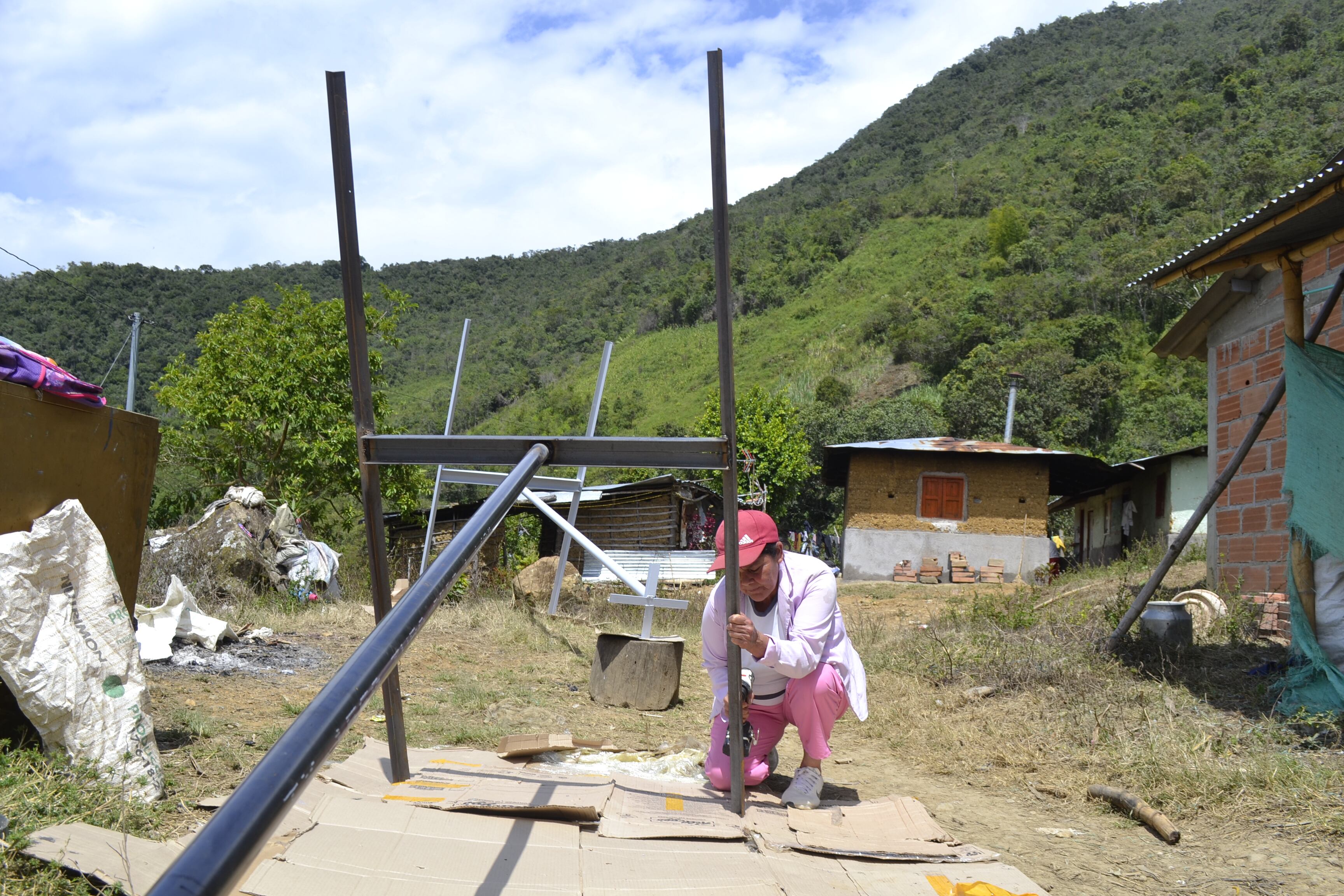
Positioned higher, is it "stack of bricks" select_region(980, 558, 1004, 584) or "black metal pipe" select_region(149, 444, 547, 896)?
"black metal pipe" select_region(149, 444, 547, 896)

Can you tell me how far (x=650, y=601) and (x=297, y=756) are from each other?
231 inches

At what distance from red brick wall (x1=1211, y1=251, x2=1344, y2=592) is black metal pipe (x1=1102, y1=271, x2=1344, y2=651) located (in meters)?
1.59

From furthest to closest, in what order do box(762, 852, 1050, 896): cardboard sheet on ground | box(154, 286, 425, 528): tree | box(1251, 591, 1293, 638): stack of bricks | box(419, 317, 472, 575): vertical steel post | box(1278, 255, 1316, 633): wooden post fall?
1. box(154, 286, 425, 528): tree
2. box(419, 317, 472, 575): vertical steel post
3. box(1251, 591, 1293, 638): stack of bricks
4. box(1278, 255, 1316, 633): wooden post
5. box(762, 852, 1050, 896): cardboard sheet on ground

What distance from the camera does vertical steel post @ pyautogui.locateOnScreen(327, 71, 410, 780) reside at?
8.80ft

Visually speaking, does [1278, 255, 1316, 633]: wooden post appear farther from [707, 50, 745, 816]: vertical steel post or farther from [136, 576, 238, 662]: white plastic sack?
[136, 576, 238, 662]: white plastic sack

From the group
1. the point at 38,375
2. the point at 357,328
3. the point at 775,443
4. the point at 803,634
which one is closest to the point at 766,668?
the point at 803,634

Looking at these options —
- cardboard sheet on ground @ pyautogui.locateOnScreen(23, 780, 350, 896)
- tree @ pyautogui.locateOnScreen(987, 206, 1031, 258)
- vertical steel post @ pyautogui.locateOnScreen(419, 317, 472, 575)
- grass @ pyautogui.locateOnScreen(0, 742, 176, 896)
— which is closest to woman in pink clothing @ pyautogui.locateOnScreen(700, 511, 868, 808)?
cardboard sheet on ground @ pyautogui.locateOnScreen(23, 780, 350, 896)

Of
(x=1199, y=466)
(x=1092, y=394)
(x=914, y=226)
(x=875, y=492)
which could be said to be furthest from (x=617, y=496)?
(x=914, y=226)

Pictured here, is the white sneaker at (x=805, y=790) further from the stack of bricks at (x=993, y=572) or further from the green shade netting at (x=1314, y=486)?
the stack of bricks at (x=993, y=572)

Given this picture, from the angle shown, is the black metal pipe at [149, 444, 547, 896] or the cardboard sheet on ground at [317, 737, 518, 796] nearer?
the black metal pipe at [149, 444, 547, 896]

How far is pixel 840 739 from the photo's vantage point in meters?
5.33

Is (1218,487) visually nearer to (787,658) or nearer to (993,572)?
(787,658)

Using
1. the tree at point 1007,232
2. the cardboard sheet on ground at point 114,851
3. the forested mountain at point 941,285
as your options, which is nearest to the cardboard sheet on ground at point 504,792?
the cardboard sheet on ground at point 114,851

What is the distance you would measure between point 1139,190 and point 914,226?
21.1 metres
